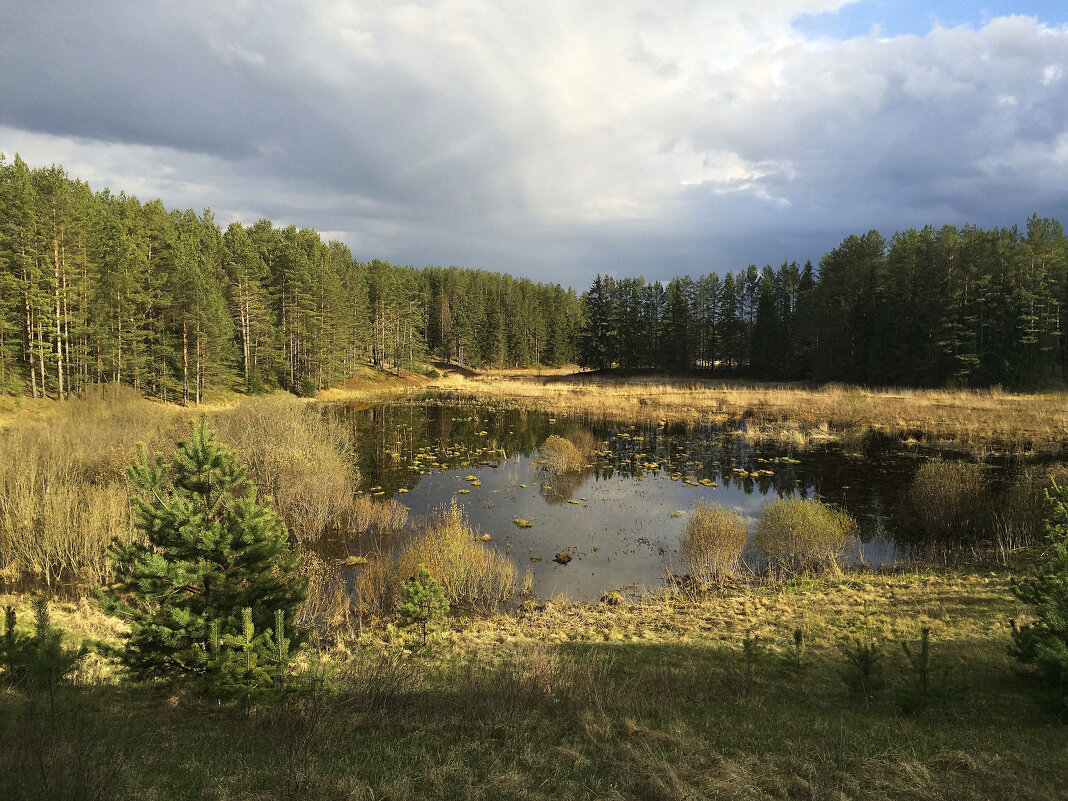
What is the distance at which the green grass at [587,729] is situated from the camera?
5.48 meters

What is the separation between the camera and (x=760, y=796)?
5.49 meters

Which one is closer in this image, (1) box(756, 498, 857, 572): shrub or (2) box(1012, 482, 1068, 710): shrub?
(2) box(1012, 482, 1068, 710): shrub

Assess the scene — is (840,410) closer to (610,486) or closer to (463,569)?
(610,486)

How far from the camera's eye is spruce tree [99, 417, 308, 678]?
6.55m

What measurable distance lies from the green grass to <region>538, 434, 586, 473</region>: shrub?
1728 cm

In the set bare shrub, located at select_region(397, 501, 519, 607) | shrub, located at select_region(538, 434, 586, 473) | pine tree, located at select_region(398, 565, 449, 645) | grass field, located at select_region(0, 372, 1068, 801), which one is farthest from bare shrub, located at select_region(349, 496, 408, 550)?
shrub, located at select_region(538, 434, 586, 473)

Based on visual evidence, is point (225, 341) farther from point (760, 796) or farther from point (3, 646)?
point (760, 796)

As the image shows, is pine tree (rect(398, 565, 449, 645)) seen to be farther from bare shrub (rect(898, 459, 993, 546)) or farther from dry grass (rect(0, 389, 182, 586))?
bare shrub (rect(898, 459, 993, 546))

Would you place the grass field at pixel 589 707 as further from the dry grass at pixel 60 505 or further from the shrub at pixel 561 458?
the shrub at pixel 561 458

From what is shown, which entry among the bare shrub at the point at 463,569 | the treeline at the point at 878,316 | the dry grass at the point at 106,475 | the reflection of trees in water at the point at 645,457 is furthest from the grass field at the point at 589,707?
the treeline at the point at 878,316

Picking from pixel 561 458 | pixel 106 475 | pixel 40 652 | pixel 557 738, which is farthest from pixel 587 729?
pixel 561 458

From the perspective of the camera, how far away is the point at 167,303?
135ft

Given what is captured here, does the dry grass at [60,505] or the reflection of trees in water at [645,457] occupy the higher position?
the dry grass at [60,505]

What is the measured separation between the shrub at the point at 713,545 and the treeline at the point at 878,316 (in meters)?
48.9
